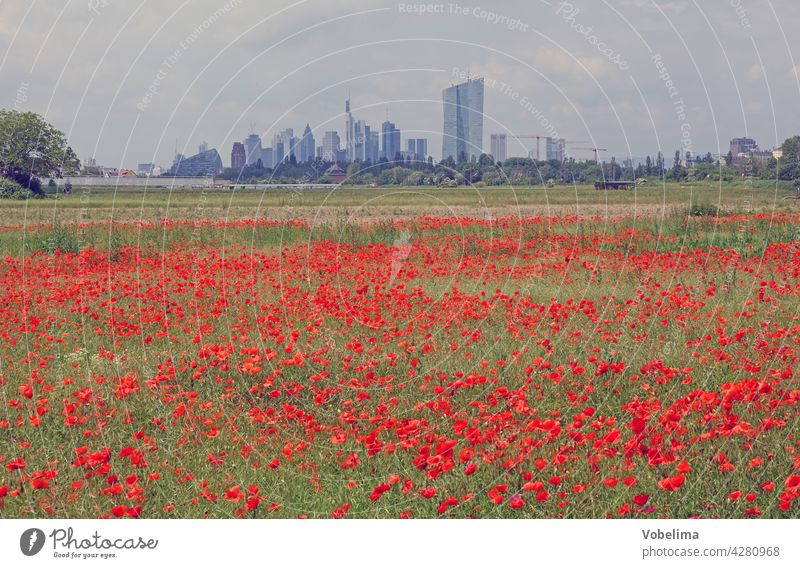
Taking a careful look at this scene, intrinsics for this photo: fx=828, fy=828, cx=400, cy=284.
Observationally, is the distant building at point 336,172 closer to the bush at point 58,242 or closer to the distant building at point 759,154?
the bush at point 58,242

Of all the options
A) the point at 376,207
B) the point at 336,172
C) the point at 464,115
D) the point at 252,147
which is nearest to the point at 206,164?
the point at 252,147

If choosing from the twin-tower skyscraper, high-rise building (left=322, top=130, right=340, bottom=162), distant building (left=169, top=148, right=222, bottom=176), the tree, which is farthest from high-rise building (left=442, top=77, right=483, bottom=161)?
the tree

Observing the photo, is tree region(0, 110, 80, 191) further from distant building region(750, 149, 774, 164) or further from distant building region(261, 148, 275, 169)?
distant building region(750, 149, 774, 164)

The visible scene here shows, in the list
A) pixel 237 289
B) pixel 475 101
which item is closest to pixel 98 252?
pixel 237 289

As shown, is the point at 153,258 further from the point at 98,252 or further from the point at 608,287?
the point at 608,287
